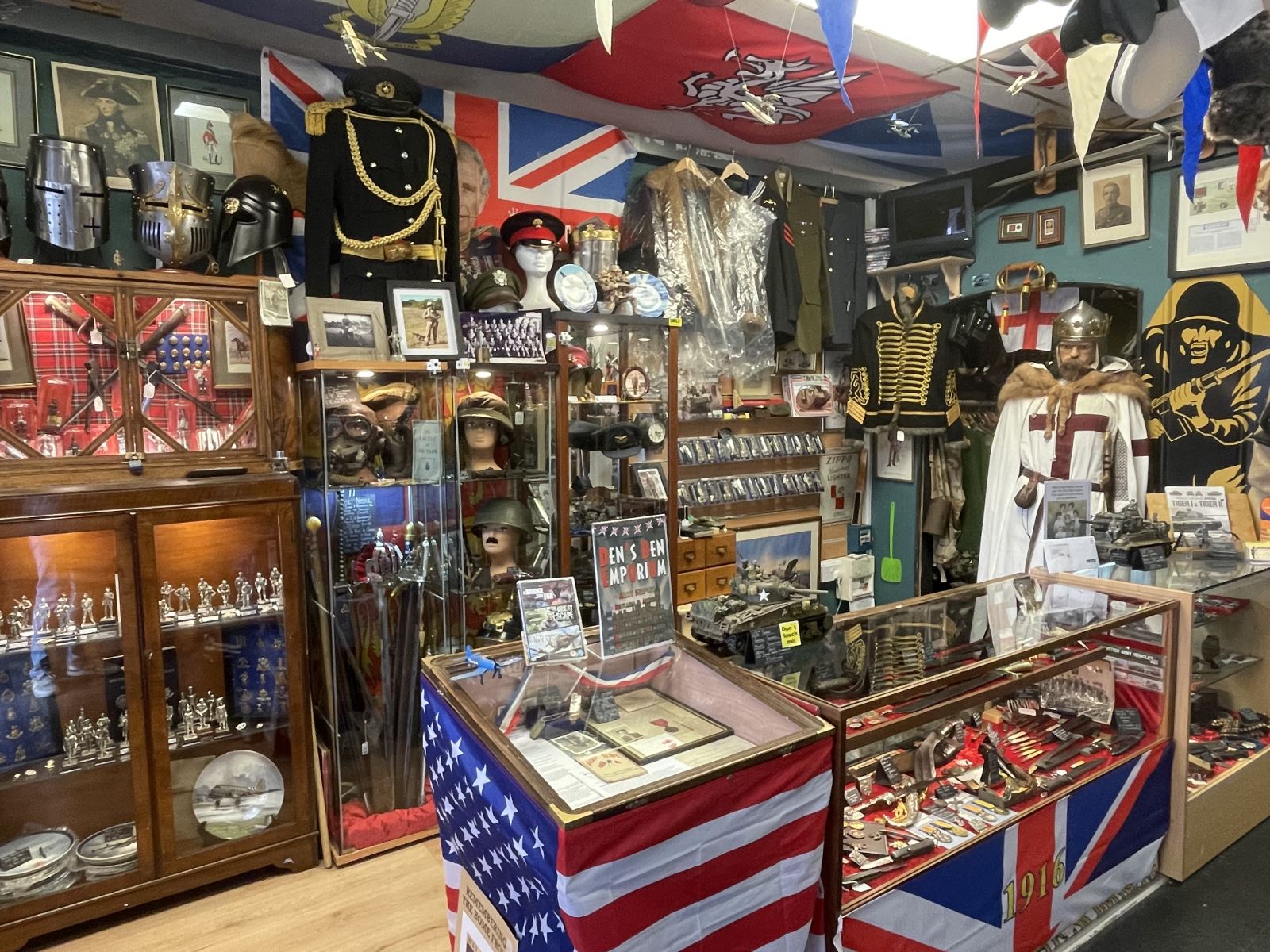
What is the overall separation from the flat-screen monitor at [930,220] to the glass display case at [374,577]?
314 centimetres

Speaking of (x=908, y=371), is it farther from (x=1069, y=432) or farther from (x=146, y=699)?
(x=146, y=699)

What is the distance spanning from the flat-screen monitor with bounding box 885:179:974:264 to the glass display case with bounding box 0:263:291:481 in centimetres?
367

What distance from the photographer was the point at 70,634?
8.01ft

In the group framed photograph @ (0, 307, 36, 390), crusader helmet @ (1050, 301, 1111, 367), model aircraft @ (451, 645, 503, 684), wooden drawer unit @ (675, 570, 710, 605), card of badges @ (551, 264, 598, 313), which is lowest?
wooden drawer unit @ (675, 570, 710, 605)

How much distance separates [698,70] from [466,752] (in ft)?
9.17

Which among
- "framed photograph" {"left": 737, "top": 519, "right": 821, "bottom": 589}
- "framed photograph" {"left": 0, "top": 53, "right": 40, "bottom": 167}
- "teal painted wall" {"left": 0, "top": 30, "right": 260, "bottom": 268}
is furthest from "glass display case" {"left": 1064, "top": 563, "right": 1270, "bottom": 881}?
"framed photograph" {"left": 0, "top": 53, "right": 40, "bottom": 167}

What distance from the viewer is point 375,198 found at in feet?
9.81

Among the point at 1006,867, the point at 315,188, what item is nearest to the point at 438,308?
the point at 315,188

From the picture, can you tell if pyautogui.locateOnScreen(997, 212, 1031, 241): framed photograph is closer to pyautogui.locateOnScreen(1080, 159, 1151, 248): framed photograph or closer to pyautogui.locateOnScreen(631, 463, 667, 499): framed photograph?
pyautogui.locateOnScreen(1080, 159, 1151, 248): framed photograph

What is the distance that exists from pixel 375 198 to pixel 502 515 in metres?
1.35

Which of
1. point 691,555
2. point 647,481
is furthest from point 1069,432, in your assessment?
point 647,481

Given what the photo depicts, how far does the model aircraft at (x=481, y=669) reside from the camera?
5.53 feet

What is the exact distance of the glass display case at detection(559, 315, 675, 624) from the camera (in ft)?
10.7

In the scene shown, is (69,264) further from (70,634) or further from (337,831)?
(337,831)
